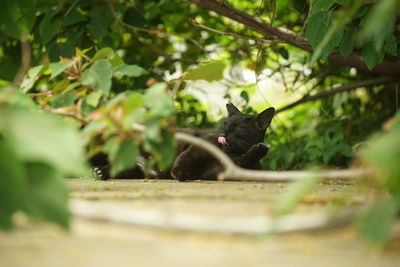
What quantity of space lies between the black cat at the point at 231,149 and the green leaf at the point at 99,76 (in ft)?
2.94

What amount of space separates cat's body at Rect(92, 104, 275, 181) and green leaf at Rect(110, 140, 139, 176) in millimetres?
1251

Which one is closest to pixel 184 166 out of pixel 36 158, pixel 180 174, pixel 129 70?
pixel 180 174

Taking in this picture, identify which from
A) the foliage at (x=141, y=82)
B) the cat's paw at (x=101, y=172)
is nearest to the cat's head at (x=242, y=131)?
the foliage at (x=141, y=82)

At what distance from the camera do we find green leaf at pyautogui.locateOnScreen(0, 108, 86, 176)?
1126mm

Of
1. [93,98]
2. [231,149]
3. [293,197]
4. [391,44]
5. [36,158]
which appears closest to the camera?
[293,197]

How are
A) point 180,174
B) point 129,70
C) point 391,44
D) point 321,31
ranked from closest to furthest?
1. point 129,70
2. point 321,31
3. point 391,44
4. point 180,174

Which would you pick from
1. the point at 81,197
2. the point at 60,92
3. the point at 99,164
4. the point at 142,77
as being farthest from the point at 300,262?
the point at 142,77

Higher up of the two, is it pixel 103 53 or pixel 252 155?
pixel 103 53

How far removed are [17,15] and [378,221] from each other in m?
1.93

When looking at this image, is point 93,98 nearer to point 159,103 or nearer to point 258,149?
point 159,103

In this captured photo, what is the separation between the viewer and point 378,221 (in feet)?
3.62

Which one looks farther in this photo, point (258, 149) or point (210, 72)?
point (258, 149)

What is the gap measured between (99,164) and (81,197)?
1340 millimetres

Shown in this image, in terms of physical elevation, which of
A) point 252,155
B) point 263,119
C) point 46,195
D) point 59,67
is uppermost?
point 59,67
